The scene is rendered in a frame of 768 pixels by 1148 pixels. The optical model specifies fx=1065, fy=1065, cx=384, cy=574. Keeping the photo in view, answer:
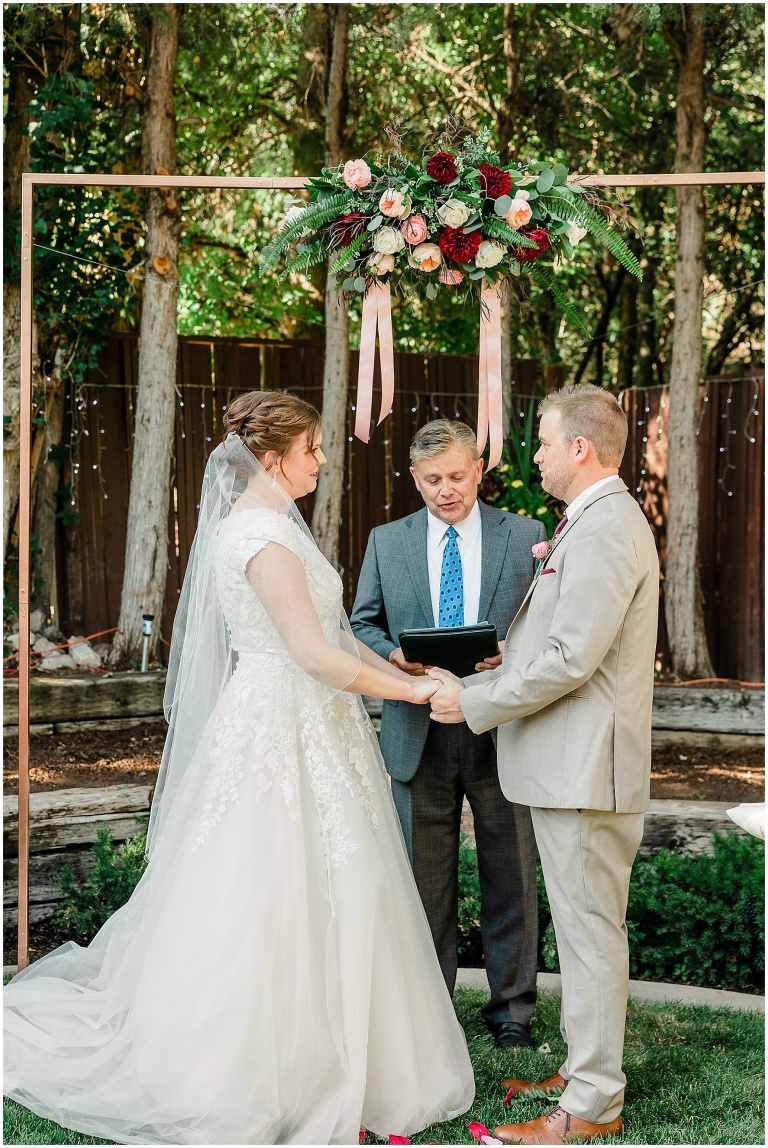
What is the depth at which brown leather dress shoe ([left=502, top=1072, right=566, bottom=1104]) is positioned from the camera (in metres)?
3.17

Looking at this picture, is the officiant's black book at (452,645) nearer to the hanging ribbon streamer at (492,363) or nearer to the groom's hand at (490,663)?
the groom's hand at (490,663)

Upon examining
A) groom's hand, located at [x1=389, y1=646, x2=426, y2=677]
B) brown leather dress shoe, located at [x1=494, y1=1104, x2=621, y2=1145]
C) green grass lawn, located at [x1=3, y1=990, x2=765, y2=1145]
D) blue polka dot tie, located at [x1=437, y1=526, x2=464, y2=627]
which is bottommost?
green grass lawn, located at [x1=3, y1=990, x2=765, y2=1145]

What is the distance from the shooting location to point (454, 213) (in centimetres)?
329

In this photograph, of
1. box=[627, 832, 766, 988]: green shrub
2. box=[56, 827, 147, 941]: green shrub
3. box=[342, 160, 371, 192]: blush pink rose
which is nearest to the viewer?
box=[342, 160, 371, 192]: blush pink rose

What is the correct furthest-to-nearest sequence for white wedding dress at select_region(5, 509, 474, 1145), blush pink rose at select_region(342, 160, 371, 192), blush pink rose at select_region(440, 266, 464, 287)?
blush pink rose at select_region(440, 266, 464, 287) < blush pink rose at select_region(342, 160, 371, 192) < white wedding dress at select_region(5, 509, 474, 1145)

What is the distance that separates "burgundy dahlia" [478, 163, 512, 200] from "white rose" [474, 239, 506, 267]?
14cm

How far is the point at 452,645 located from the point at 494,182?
146cm

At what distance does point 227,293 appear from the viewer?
892 centimetres

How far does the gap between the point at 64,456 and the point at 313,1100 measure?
4937 millimetres

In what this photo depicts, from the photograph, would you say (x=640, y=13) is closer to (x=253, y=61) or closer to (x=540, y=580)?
(x=253, y=61)

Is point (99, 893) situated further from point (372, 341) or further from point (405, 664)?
point (372, 341)

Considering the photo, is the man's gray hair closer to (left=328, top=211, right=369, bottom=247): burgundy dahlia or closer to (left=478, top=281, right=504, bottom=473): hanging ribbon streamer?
(left=478, top=281, right=504, bottom=473): hanging ribbon streamer

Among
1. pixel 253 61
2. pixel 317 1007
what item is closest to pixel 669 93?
pixel 253 61

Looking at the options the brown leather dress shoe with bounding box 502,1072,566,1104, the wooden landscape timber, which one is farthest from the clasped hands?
the wooden landscape timber
